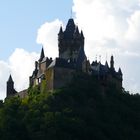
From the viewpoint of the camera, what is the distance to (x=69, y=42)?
119m

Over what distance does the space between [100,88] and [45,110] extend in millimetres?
10691

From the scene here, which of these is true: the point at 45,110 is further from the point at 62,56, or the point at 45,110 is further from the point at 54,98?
the point at 62,56

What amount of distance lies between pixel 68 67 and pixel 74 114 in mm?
6995

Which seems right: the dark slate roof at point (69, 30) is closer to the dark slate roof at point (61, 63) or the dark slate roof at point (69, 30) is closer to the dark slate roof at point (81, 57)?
the dark slate roof at point (81, 57)

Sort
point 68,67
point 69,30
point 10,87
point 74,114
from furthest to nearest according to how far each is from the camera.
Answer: point 69,30 < point 10,87 < point 68,67 < point 74,114

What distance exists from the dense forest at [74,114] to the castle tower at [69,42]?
8959 millimetres

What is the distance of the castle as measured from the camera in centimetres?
10562

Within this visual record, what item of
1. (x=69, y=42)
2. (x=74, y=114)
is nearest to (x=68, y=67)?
(x=74, y=114)

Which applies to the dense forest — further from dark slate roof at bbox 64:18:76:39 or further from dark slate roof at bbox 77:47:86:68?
dark slate roof at bbox 64:18:76:39

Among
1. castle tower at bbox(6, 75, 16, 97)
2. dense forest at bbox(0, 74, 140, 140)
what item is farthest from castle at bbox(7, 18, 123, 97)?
dense forest at bbox(0, 74, 140, 140)

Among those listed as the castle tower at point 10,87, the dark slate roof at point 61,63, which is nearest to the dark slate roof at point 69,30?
the castle tower at point 10,87

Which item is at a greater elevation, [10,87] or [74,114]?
[10,87]

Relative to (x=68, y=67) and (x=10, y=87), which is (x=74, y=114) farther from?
(x=10, y=87)

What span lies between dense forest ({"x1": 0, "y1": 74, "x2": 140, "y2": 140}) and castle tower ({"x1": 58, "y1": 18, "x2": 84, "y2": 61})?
8.96 metres
